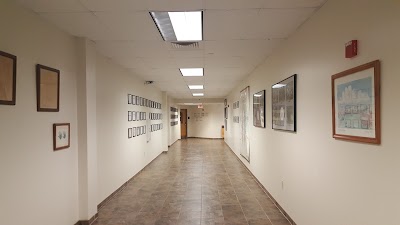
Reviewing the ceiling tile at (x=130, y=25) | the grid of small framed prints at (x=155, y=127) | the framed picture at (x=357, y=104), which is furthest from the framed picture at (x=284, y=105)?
the grid of small framed prints at (x=155, y=127)

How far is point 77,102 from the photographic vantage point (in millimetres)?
3449

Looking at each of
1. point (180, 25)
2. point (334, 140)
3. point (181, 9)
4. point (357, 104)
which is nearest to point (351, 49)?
point (357, 104)

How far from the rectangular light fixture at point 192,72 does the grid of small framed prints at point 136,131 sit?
6.27 feet

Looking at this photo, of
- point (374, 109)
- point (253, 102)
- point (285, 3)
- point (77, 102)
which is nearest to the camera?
point (374, 109)

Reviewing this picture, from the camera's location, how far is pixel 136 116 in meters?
6.36

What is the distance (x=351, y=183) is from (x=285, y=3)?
183 cm

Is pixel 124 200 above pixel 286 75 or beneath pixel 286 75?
beneath

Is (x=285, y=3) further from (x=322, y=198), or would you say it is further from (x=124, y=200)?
(x=124, y=200)

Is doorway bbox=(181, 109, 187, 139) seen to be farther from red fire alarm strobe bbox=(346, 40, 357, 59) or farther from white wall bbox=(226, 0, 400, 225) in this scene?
red fire alarm strobe bbox=(346, 40, 357, 59)

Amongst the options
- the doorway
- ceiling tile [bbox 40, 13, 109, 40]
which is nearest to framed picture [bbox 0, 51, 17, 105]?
ceiling tile [bbox 40, 13, 109, 40]

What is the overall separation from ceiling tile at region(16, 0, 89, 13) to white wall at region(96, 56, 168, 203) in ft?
5.38

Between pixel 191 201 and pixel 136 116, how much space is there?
2910 mm

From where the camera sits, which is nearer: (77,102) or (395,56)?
(395,56)

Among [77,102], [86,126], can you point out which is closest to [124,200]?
[86,126]
